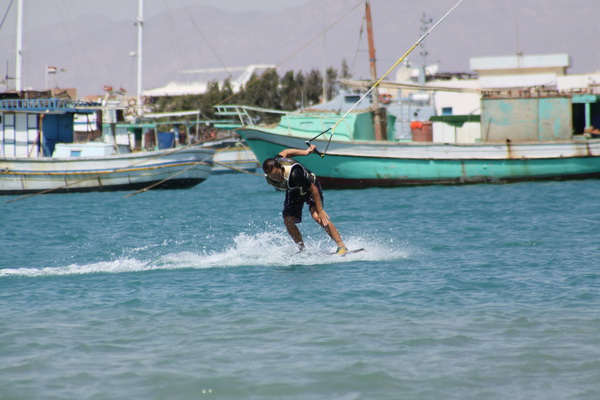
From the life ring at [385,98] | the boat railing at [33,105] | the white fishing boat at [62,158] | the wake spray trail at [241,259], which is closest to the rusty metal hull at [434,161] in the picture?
the white fishing boat at [62,158]

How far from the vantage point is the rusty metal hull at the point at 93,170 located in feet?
101

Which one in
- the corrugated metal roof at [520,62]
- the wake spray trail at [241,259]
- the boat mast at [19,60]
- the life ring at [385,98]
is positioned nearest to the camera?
the wake spray trail at [241,259]

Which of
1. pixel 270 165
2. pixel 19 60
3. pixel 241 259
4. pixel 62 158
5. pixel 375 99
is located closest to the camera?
pixel 270 165

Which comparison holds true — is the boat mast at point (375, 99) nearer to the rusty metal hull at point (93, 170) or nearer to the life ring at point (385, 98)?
the rusty metal hull at point (93, 170)

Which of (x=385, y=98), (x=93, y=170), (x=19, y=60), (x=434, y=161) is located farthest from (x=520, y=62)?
(x=93, y=170)

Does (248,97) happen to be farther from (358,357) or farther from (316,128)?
(358,357)

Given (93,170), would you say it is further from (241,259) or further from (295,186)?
(295,186)

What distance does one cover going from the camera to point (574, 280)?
1054 cm

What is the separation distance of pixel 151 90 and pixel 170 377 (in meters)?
110

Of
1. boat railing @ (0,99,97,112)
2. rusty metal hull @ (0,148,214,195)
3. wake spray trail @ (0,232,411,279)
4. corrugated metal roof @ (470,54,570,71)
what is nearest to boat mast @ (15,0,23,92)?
boat railing @ (0,99,97,112)

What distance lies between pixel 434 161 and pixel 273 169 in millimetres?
18678

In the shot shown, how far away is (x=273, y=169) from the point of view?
1177 centimetres

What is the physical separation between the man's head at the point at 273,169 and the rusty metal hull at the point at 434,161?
1710 cm

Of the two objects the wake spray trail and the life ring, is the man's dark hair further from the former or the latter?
the life ring
